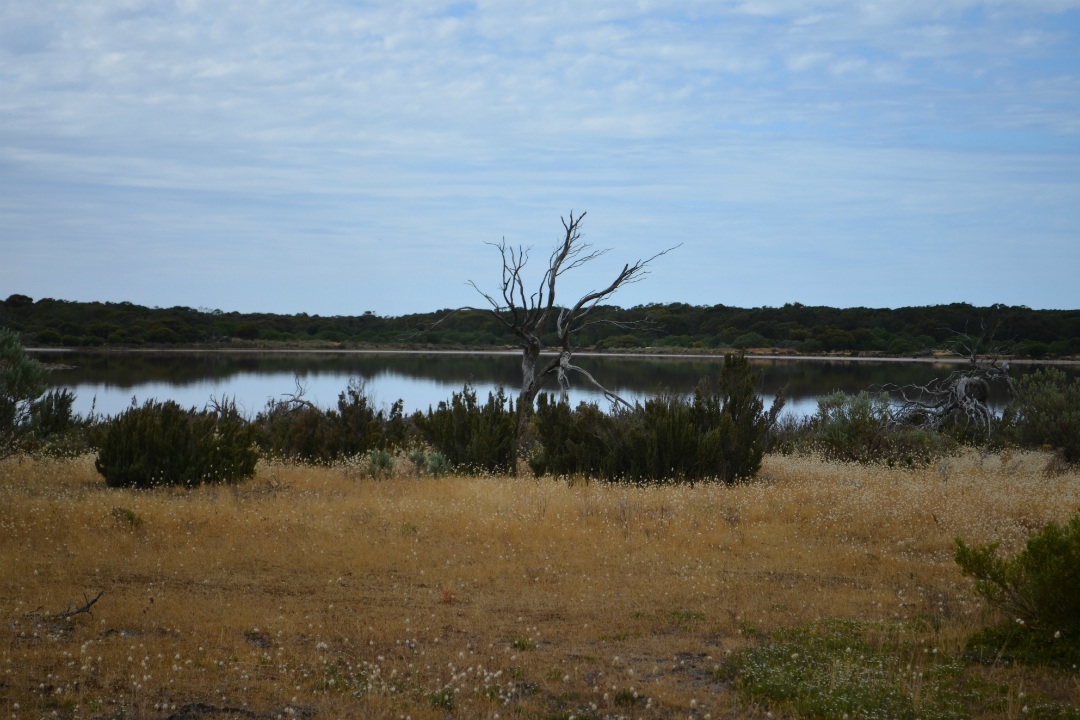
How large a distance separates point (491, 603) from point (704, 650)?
2.00 m

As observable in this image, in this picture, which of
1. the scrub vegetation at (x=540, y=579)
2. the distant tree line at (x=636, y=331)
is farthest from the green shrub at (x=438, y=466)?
the distant tree line at (x=636, y=331)

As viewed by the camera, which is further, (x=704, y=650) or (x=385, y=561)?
(x=385, y=561)

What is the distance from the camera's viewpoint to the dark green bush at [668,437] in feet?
52.3

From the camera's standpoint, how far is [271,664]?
20.3 ft

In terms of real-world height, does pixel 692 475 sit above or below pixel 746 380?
below

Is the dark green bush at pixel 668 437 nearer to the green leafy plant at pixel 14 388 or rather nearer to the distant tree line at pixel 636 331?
the green leafy plant at pixel 14 388

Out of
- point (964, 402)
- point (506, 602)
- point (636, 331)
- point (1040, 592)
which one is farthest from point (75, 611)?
point (636, 331)

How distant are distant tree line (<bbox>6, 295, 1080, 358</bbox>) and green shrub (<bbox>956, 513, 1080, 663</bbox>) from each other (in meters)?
54.3

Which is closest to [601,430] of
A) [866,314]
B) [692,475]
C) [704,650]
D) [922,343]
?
[692,475]

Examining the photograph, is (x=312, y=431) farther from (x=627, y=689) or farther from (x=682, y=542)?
(x=627, y=689)

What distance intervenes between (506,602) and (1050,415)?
651 inches

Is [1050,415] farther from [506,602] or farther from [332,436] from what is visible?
[506,602]

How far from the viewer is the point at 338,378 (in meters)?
47.8

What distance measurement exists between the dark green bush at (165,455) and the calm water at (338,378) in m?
11.6
